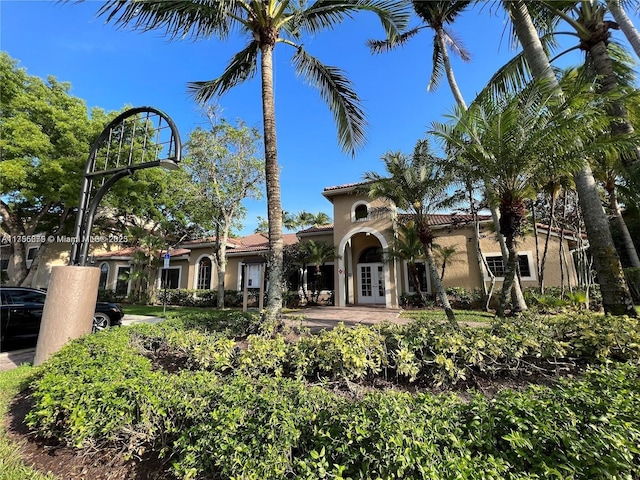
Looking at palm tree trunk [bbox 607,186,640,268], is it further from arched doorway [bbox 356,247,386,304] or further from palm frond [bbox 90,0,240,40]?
palm frond [bbox 90,0,240,40]

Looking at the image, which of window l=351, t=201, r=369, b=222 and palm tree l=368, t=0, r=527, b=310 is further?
window l=351, t=201, r=369, b=222

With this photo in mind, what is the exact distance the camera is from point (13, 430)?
147 inches

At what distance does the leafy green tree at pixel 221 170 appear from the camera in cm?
1791

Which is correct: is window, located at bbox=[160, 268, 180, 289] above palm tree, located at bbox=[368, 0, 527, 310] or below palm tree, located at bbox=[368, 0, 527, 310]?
below

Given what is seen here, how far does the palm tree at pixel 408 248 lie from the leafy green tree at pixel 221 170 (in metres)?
9.65

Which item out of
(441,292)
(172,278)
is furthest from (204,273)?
(441,292)

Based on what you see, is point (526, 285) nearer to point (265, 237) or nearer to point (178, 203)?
point (265, 237)

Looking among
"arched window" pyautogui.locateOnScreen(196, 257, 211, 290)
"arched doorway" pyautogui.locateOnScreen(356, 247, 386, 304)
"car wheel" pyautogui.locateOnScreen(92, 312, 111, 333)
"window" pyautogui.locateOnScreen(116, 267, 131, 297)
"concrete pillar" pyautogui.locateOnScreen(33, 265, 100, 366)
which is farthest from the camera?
"window" pyautogui.locateOnScreen(116, 267, 131, 297)

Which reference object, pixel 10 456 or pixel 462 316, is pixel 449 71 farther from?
pixel 10 456

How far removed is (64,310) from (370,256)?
17712mm

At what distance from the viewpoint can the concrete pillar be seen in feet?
18.9

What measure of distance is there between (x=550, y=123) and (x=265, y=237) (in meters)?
22.5

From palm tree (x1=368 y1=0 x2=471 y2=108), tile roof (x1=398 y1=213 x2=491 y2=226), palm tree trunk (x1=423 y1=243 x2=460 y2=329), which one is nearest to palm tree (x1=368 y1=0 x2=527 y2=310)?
palm tree (x1=368 y1=0 x2=471 y2=108)

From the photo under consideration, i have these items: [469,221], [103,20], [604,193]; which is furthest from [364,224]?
[103,20]
